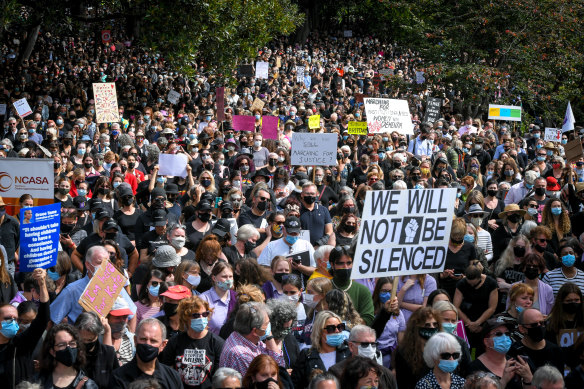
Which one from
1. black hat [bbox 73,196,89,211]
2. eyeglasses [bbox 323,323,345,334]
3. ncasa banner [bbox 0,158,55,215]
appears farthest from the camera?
black hat [bbox 73,196,89,211]

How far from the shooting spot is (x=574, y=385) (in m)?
6.73

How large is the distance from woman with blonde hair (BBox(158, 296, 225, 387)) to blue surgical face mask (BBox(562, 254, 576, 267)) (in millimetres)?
4073

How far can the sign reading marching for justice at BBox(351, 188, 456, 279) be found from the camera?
25.0ft

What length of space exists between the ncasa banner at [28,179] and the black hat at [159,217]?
61.2 inches

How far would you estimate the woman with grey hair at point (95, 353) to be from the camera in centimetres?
630

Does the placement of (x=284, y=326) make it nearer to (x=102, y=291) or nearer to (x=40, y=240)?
(x=102, y=291)

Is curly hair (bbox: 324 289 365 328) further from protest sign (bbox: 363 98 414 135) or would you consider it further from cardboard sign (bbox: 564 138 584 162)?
protest sign (bbox: 363 98 414 135)

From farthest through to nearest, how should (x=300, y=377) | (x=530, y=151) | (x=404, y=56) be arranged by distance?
(x=404, y=56), (x=530, y=151), (x=300, y=377)

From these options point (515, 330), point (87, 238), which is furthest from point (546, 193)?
point (87, 238)

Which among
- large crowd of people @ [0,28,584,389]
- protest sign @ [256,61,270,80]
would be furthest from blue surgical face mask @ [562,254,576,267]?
protest sign @ [256,61,270,80]

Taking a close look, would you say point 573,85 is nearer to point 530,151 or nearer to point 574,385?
point 530,151

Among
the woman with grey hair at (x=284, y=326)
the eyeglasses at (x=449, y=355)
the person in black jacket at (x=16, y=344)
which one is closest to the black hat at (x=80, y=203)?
the person in black jacket at (x=16, y=344)

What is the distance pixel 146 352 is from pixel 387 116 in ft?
42.9

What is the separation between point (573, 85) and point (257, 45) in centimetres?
1083
